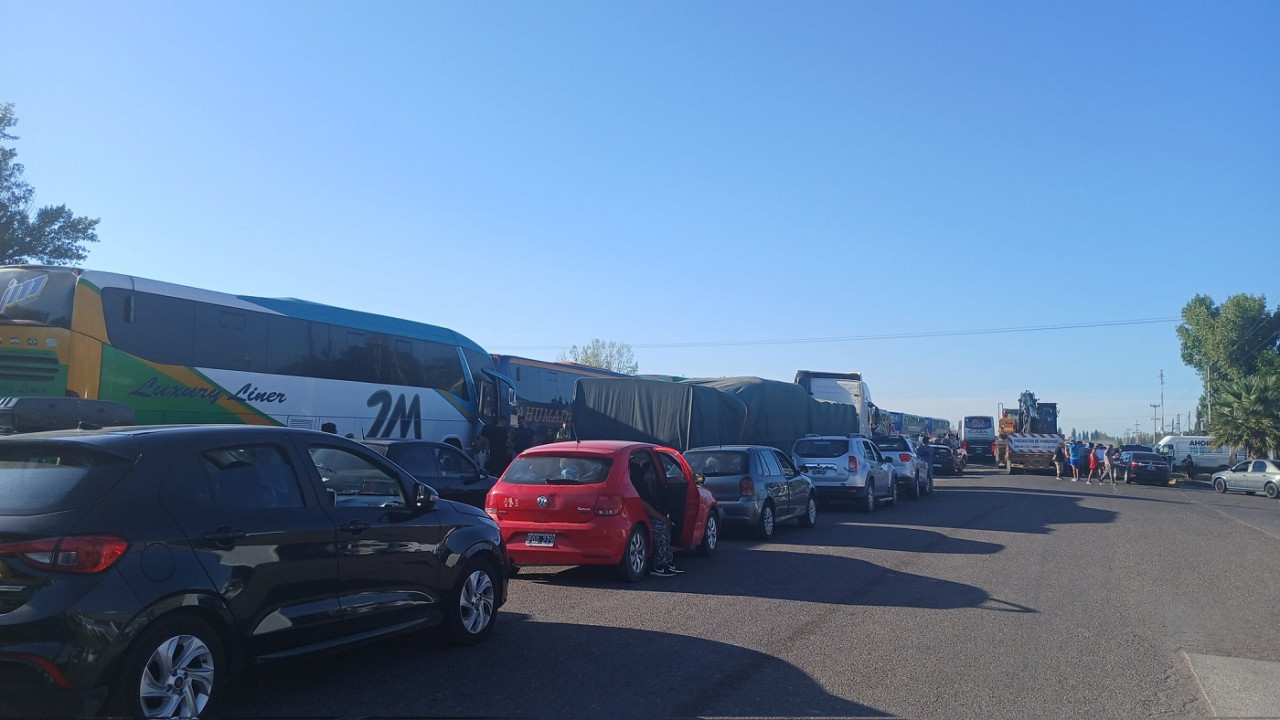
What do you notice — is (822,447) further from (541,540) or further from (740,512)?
(541,540)

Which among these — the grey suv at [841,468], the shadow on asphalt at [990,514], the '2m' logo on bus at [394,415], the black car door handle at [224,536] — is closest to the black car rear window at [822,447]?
the grey suv at [841,468]

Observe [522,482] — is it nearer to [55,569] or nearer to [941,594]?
[941,594]

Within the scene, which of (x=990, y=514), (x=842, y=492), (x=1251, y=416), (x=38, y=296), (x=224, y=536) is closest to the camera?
(x=224, y=536)

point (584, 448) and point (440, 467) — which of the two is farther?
point (440, 467)

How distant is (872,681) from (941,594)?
3955mm

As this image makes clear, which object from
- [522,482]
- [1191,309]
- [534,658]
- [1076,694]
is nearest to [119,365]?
[522,482]

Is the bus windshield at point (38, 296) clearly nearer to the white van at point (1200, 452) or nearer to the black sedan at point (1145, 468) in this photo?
the black sedan at point (1145, 468)

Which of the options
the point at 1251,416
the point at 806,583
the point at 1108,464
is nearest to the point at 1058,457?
the point at 1108,464

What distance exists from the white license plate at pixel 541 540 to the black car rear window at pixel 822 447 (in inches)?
482

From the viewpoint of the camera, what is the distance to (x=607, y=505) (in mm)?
10289

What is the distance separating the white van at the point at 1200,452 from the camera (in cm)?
4775

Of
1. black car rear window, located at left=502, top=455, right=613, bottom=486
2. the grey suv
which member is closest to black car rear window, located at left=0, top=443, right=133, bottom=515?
black car rear window, located at left=502, top=455, right=613, bottom=486

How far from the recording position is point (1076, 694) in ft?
20.7

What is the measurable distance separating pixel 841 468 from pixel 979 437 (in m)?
38.3
